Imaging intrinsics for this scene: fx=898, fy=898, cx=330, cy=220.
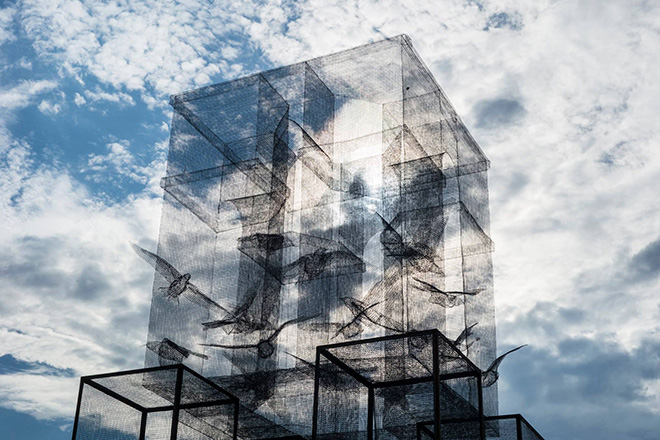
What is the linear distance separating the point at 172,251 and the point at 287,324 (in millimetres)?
2858

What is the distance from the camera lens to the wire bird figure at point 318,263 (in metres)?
16.5

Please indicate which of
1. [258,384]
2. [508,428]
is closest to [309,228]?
[258,384]

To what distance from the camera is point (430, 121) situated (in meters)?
17.7

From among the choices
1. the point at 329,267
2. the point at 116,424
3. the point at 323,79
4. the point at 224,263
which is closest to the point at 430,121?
the point at 323,79

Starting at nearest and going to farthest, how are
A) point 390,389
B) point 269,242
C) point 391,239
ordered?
point 390,389
point 391,239
point 269,242

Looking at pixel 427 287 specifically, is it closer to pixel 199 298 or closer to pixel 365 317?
pixel 365 317

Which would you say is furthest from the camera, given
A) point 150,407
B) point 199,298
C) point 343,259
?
point 199,298

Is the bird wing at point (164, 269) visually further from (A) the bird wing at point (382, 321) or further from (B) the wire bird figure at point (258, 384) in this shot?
(A) the bird wing at point (382, 321)

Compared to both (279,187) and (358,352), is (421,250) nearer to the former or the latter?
(279,187)

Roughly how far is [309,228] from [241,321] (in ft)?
7.26

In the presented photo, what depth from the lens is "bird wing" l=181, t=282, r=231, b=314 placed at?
55.0 feet

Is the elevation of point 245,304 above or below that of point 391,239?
below

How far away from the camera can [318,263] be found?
654 inches

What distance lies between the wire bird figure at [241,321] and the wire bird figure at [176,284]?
0.19 meters
